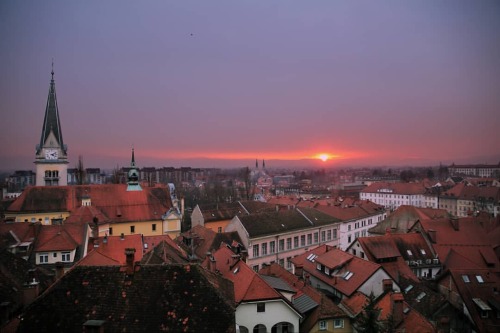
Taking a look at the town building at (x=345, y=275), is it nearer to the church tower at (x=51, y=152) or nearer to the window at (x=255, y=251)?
the window at (x=255, y=251)

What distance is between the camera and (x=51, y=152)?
50094mm

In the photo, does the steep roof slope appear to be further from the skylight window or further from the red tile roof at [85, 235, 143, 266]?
the skylight window

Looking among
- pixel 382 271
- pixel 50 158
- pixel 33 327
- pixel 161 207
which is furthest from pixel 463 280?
pixel 50 158

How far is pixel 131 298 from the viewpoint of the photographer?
1239 centimetres

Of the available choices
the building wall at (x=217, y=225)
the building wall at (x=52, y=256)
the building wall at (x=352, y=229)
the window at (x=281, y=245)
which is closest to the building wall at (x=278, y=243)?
the window at (x=281, y=245)

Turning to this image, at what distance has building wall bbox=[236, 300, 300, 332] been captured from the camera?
1830 centimetres

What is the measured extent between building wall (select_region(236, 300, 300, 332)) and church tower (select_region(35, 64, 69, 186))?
40061mm

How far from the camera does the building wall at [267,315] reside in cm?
1830

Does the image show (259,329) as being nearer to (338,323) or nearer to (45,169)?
(338,323)

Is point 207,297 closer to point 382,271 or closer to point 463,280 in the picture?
point 382,271

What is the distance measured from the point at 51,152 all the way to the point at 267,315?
41656mm

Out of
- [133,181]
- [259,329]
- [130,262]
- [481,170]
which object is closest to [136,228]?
[133,181]

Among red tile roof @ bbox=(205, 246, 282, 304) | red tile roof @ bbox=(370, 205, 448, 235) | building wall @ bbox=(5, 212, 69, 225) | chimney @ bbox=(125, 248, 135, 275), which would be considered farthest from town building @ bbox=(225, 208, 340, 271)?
chimney @ bbox=(125, 248, 135, 275)

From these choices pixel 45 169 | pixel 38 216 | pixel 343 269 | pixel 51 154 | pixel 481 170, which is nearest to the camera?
pixel 343 269
